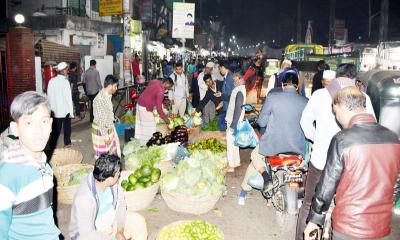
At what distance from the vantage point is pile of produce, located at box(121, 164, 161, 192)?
18.8ft

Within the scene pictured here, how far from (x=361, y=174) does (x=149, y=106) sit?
20.7 feet

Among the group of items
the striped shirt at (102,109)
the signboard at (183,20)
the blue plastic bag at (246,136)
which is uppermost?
the signboard at (183,20)

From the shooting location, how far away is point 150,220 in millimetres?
5637

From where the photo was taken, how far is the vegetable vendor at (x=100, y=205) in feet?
11.0

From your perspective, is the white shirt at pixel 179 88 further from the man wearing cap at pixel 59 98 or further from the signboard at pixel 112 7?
the signboard at pixel 112 7

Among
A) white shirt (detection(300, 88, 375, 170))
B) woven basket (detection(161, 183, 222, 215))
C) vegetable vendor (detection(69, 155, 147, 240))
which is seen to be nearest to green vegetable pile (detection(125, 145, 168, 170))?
woven basket (detection(161, 183, 222, 215))

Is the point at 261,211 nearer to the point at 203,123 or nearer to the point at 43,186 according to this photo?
the point at 43,186

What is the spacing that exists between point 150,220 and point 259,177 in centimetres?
196

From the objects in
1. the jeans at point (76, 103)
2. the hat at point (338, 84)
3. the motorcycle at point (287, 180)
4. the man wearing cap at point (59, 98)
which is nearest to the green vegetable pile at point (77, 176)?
the man wearing cap at point (59, 98)

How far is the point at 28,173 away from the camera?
2277 mm

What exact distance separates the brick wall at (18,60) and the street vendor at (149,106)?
3333 mm

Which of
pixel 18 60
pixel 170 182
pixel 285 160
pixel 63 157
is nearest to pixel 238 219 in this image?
pixel 170 182

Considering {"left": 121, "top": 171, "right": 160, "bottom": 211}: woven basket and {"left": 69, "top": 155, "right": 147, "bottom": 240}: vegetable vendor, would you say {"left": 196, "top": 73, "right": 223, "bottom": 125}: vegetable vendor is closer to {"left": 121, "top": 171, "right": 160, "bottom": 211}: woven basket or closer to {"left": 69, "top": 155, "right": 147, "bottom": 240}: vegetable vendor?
{"left": 121, "top": 171, "right": 160, "bottom": 211}: woven basket

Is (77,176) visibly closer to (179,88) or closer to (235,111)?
(235,111)
